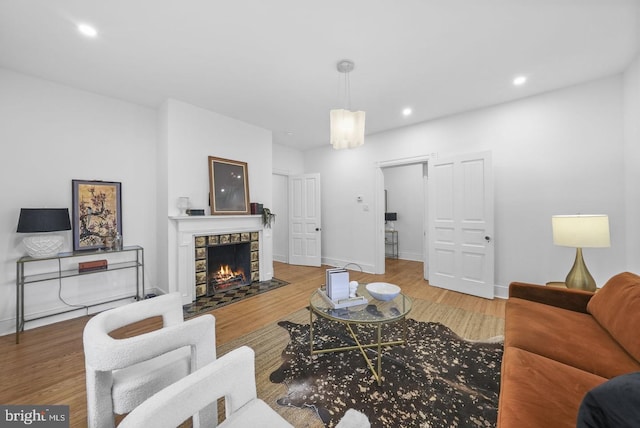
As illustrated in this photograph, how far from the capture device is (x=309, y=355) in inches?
84.8

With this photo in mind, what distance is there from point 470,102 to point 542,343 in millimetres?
3230

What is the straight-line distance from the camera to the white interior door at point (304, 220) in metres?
5.48

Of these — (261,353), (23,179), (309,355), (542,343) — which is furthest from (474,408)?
(23,179)

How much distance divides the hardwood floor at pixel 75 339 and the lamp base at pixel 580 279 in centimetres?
82

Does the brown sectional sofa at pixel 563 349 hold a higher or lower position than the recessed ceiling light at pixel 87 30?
lower

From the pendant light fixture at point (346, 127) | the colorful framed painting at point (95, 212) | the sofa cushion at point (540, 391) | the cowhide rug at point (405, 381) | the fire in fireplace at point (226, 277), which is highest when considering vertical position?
the pendant light fixture at point (346, 127)

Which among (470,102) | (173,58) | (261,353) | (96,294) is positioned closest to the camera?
(261,353)

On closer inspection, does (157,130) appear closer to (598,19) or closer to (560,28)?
(560,28)

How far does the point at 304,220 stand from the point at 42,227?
3.96m

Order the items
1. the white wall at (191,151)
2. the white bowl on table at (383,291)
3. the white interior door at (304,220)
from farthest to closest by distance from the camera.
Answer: the white interior door at (304,220)
the white wall at (191,151)
the white bowl on table at (383,291)

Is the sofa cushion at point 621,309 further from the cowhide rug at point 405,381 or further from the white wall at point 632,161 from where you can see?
the white wall at point 632,161

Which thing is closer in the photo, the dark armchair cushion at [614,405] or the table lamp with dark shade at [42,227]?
the dark armchair cushion at [614,405]

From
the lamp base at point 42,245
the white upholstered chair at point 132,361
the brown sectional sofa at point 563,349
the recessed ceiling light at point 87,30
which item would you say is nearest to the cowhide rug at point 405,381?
the brown sectional sofa at point 563,349

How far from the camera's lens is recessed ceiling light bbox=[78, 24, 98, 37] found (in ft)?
6.84
